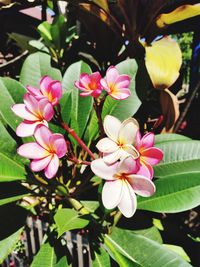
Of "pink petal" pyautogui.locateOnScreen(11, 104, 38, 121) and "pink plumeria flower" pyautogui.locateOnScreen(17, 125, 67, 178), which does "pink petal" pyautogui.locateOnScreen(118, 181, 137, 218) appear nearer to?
"pink plumeria flower" pyautogui.locateOnScreen(17, 125, 67, 178)

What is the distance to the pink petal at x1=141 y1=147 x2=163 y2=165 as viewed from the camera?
0.71m

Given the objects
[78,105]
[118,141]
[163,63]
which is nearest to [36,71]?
[78,105]

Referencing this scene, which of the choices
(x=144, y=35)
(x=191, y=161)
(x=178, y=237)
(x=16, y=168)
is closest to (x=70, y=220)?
(x=16, y=168)

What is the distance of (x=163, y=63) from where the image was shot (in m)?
0.95

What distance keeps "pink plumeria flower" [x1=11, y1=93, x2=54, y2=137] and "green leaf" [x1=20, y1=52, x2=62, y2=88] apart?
363 mm

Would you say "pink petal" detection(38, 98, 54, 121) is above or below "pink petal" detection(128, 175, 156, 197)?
above

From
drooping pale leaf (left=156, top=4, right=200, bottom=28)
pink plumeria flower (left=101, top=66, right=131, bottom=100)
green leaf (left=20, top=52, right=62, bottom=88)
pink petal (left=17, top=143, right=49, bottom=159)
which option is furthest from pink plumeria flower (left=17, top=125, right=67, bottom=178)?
drooping pale leaf (left=156, top=4, right=200, bottom=28)

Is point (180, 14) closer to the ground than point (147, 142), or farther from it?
farther from it

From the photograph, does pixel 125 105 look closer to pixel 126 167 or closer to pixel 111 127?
pixel 111 127

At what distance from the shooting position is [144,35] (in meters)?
1.17

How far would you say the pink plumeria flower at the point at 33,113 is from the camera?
2.55ft

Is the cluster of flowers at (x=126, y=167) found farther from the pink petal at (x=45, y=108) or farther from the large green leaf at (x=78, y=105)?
the large green leaf at (x=78, y=105)

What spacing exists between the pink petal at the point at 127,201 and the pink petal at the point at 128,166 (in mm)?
44

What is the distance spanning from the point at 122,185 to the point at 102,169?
6 centimetres
